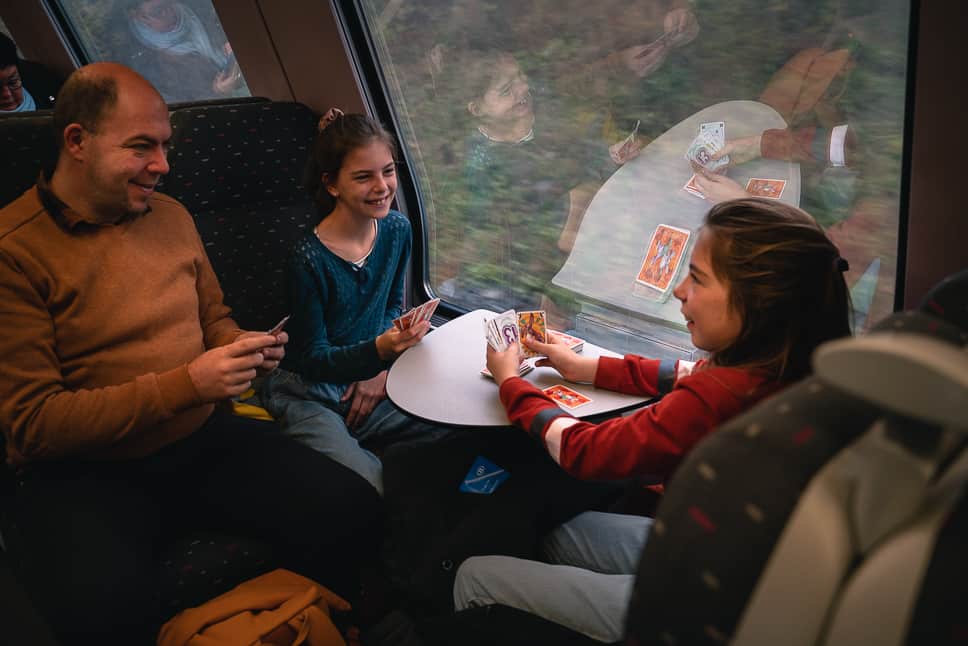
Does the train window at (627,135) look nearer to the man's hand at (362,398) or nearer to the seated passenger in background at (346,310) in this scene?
the seated passenger in background at (346,310)

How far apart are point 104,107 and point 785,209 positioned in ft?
5.76

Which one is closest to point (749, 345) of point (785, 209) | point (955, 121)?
point (785, 209)

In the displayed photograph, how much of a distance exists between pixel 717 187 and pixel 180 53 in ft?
12.1

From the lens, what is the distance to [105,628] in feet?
4.88

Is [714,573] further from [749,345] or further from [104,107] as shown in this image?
[104,107]

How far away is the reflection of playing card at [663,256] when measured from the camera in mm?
2330

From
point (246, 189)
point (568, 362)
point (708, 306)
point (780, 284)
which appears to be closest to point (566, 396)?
point (568, 362)

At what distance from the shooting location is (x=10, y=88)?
12.6 feet

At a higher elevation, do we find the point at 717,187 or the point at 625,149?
the point at 625,149

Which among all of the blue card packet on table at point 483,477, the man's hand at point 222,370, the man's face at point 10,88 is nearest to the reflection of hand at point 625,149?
the blue card packet on table at point 483,477

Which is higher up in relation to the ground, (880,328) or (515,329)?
(880,328)

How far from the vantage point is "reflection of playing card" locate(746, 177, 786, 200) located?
1.97m

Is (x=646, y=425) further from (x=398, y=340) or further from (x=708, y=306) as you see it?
(x=398, y=340)

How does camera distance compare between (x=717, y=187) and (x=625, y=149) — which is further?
(x=625, y=149)
